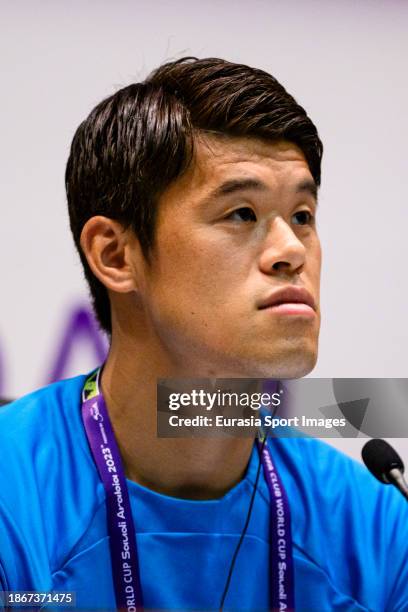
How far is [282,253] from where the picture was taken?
108cm

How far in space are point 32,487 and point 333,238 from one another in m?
0.72

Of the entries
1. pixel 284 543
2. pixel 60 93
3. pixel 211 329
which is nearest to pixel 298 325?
pixel 211 329

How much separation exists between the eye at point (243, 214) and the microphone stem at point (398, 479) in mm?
368

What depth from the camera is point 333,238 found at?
5.08ft

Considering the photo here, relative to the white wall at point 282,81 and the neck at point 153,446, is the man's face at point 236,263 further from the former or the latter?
the white wall at point 282,81

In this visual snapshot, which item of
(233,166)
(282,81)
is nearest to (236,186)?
(233,166)

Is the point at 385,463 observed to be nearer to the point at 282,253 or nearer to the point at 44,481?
the point at 282,253

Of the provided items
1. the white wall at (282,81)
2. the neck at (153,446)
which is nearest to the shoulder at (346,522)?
the neck at (153,446)

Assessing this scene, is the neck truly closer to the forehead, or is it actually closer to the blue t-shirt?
the blue t-shirt

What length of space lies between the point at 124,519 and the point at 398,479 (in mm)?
388

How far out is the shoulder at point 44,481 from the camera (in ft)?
3.58

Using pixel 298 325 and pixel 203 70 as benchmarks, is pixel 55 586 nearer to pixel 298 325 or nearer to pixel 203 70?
pixel 298 325

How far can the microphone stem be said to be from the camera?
932mm

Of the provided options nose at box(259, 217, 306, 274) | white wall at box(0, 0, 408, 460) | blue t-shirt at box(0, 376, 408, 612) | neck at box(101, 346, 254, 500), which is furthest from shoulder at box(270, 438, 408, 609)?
nose at box(259, 217, 306, 274)
